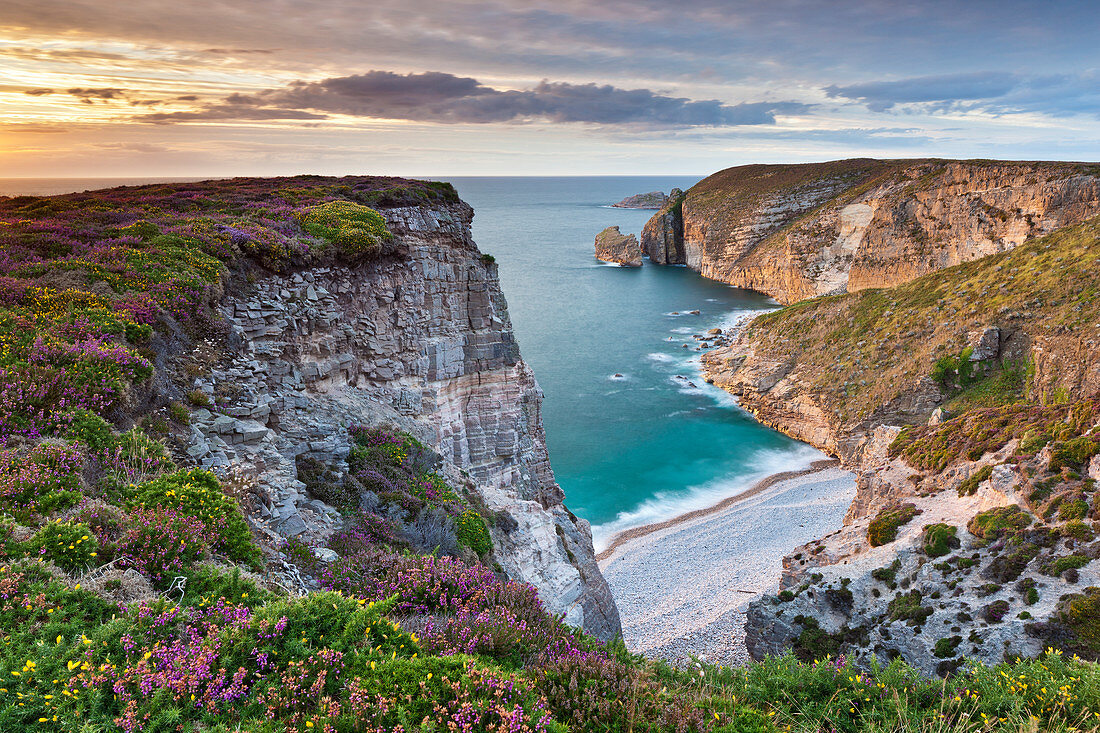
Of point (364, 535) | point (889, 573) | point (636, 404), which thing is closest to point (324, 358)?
point (364, 535)

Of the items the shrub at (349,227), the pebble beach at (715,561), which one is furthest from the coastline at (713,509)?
the shrub at (349,227)

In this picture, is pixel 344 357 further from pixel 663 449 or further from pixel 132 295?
pixel 663 449

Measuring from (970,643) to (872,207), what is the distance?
8312 centimetres

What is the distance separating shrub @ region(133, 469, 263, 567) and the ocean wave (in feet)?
93.3

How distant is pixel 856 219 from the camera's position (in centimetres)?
8412

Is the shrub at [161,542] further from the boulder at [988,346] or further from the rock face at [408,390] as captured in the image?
the boulder at [988,346]

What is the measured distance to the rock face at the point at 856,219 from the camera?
6119 cm

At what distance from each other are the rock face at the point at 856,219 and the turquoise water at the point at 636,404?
8.71 metres

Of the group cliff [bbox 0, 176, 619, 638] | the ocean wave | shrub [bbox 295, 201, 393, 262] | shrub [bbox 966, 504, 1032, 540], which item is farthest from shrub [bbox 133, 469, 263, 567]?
the ocean wave

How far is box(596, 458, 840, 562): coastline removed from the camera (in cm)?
3486

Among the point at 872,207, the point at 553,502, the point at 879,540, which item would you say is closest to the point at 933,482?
the point at 879,540

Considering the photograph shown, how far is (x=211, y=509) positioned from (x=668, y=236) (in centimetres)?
13009

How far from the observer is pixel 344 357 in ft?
59.6

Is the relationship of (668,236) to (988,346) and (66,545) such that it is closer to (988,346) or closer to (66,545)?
(988,346)
